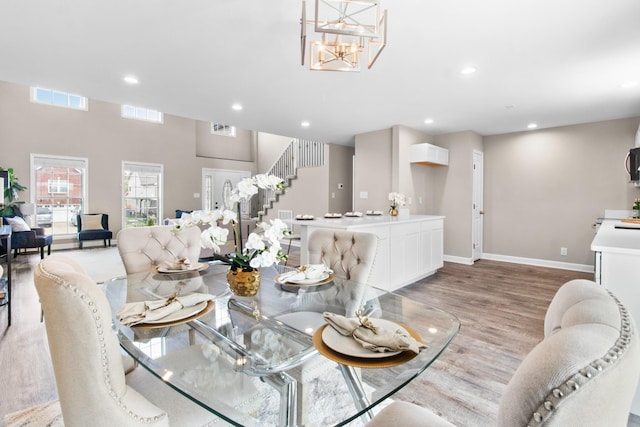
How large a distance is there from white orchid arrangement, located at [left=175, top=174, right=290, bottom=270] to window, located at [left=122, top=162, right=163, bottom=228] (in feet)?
25.1

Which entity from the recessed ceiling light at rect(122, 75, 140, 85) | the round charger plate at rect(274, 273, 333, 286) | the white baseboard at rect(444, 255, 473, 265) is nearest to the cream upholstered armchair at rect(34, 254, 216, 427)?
the round charger plate at rect(274, 273, 333, 286)

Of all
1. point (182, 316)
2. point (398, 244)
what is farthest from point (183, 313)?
point (398, 244)

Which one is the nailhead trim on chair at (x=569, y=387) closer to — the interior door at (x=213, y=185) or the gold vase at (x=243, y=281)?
the gold vase at (x=243, y=281)

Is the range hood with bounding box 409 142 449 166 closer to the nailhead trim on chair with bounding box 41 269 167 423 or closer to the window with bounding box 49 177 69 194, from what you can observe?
the nailhead trim on chair with bounding box 41 269 167 423

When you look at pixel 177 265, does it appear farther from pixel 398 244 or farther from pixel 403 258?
pixel 403 258

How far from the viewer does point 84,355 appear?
34.6 inches

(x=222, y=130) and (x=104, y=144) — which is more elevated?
(x=222, y=130)

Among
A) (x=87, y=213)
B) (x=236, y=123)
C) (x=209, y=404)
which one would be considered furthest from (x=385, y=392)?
(x=87, y=213)

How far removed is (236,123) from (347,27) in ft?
12.6

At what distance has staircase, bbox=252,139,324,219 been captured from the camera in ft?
25.3

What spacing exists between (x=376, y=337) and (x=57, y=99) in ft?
30.5

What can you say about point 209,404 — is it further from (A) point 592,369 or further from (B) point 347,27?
(B) point 347,27

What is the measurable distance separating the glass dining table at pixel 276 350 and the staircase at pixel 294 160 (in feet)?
19.8

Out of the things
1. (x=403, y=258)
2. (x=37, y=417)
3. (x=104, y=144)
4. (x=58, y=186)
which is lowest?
(x=37, y=417)
